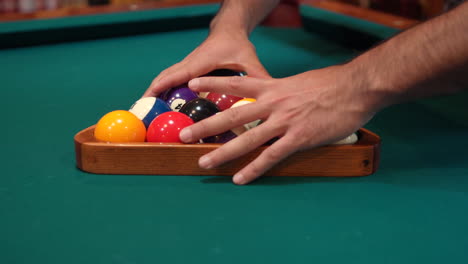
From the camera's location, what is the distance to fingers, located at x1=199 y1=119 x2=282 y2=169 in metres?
1.39

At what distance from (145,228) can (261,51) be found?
1.66 m

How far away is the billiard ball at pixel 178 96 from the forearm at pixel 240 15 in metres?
0.34

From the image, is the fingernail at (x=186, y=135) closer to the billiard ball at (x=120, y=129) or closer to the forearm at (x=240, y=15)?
the billiard ball at (x=120, y=129)

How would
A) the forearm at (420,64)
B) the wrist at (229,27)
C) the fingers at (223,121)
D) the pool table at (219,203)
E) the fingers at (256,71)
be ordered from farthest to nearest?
the wrist at (229,27), the fingers at (256,71), the fingers at (223,121), the forearm at (420,64), the pool table at (219,203)

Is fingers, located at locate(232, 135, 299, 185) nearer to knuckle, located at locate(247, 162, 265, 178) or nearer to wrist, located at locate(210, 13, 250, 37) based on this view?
knuckle, located at locate(247, 162, 265, 178)

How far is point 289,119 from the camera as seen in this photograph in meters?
1.40

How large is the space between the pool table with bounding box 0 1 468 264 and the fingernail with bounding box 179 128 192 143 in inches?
3.8

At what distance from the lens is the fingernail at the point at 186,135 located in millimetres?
1425

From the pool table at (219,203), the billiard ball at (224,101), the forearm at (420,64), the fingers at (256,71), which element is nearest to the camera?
the pool table at (219,203)

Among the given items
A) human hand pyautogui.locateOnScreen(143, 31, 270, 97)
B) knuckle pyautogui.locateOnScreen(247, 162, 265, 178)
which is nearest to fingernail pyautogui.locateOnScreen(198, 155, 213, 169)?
knuckle pyautogui.locateOnScreen(247, 162, 265, 178)

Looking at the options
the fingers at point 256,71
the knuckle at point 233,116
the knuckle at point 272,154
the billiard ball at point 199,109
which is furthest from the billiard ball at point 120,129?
the fingers at point 256,71

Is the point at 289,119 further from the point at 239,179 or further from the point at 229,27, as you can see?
the point at 229,27

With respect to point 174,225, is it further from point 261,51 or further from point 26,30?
point 26,30

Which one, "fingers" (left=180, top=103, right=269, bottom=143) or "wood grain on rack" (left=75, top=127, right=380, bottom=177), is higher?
"fingers" (left=180, top=103, right=269, bottom=143)
